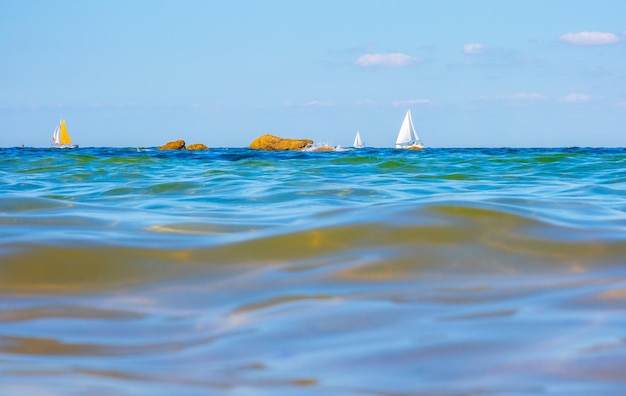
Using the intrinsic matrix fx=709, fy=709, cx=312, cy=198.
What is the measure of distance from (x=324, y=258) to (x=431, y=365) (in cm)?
138

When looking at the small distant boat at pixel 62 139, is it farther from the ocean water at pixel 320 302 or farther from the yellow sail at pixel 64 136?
the ocean water at pixel 320 302

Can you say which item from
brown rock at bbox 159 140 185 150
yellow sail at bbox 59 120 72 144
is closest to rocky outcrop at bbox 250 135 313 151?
brown rock at bbox 159 140 185 150

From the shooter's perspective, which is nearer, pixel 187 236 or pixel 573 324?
pixel 573 324

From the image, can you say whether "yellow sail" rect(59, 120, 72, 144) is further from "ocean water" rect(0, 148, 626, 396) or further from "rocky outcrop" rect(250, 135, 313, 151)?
"ocean water" rect(0, 148, 626, 396)

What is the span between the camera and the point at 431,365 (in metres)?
1.57

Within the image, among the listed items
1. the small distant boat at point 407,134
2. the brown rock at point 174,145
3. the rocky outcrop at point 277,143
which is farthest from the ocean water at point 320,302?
the small distant boat at point 407,134

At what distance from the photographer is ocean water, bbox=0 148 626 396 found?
151 centimetres

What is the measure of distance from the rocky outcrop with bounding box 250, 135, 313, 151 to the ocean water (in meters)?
51.5

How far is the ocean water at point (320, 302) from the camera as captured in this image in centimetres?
151

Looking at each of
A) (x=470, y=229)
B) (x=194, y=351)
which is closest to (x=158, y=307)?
(x=194, y=351)

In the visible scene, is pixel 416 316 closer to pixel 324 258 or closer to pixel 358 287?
pixel 358 287

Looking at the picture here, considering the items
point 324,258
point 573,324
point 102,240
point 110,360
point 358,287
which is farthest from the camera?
point 102,240

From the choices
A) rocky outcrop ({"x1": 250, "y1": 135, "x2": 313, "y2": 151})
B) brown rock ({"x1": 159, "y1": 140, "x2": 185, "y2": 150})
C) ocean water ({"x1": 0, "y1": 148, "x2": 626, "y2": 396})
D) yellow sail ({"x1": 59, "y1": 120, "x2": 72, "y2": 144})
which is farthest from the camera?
yellow sail ({"x1": 59, "y1": 120, "x2": 72, "y2": 144})

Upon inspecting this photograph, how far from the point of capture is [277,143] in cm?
5666
